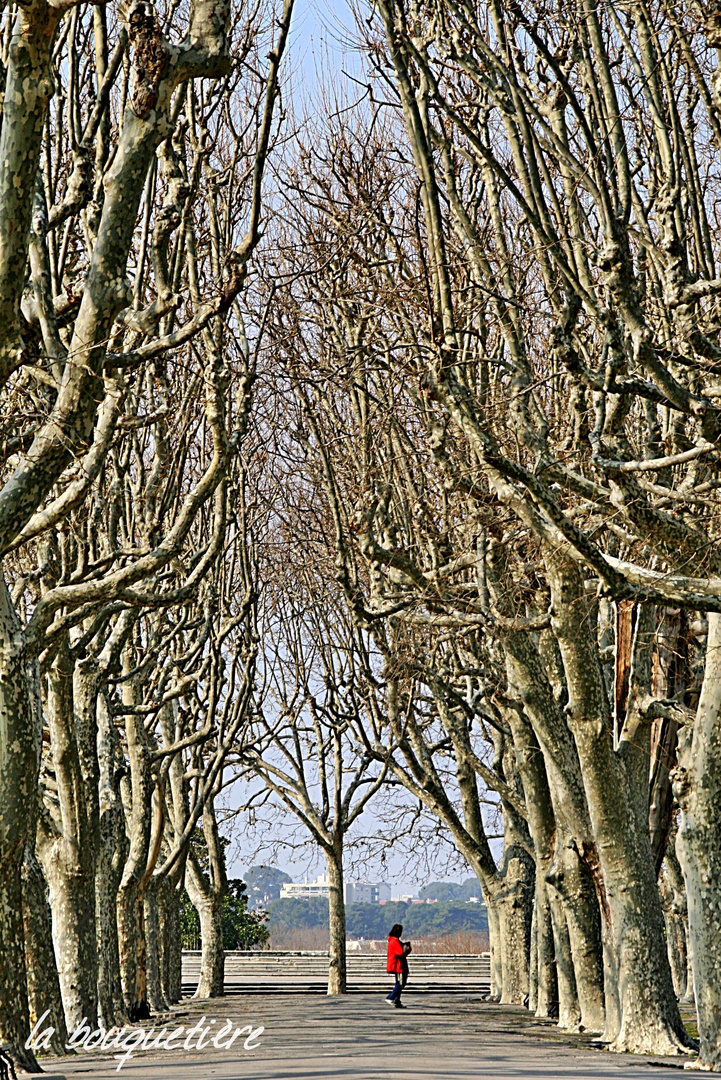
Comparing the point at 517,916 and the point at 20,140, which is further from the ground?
the point at 20,140

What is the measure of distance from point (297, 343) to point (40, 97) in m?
11.5

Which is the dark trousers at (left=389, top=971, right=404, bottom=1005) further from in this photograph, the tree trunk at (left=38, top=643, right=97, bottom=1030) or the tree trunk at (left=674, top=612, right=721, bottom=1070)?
the tree trunk at (left=674, top=612, right=721, bottom=1070)

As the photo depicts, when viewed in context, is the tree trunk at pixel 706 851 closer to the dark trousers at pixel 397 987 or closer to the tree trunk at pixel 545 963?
the tree trunk at pixel 545 963

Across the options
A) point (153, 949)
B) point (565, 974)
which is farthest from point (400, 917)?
point (565, 974)

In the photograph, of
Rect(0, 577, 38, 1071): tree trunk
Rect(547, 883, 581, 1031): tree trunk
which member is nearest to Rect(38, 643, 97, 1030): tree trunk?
Rect(0, 577, 38, 1071): tree trunk

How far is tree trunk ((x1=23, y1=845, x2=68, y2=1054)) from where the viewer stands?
11578 millimetres

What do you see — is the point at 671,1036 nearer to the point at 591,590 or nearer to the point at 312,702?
the point at 591,590

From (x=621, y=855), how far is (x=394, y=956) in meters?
12.4

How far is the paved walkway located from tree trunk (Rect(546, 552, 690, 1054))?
1.80ft

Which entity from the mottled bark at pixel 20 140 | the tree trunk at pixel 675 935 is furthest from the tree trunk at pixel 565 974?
the tree trunk at pixel 675 935

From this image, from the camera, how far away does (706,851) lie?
10.1m

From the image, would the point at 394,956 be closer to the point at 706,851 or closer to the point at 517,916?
the point at 517,916

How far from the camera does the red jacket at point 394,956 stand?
22.8 m

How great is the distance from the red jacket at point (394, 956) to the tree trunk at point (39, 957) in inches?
449
